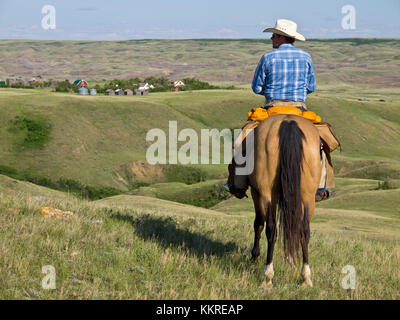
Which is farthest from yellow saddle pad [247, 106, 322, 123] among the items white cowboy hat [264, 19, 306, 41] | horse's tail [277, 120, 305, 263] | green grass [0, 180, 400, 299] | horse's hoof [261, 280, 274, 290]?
horse's hoof [261, 280, 274, 290]

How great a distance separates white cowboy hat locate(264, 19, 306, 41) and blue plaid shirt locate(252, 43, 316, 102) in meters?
0.20

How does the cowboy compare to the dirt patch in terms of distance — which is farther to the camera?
the dirt patch

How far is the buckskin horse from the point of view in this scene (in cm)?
812

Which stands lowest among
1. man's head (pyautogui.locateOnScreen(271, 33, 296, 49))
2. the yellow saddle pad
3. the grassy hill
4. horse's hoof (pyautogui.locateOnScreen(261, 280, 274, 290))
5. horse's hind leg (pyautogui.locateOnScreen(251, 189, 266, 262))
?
the grassy hill

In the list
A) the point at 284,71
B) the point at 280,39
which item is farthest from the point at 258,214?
the point at 280,39

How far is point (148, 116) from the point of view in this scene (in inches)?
3061

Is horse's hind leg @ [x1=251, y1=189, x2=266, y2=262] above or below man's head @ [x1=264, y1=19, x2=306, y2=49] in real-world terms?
below

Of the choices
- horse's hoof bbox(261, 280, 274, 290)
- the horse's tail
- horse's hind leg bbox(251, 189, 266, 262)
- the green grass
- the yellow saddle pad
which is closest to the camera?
the green grass

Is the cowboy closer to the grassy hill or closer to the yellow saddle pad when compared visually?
the yellow saddle pad

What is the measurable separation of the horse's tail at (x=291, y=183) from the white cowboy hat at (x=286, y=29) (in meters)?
1.86

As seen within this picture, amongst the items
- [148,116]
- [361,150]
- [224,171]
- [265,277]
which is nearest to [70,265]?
[265,277]

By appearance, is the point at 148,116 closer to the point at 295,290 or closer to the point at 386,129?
the point at 386,129

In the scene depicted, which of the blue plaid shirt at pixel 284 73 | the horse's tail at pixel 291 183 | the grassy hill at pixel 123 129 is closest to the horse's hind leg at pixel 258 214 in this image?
the horse's tail at pixel 291 183
